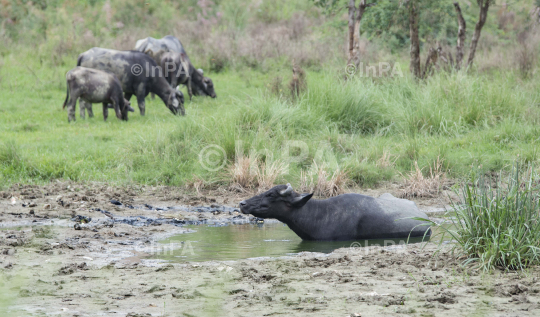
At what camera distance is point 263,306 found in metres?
4.38

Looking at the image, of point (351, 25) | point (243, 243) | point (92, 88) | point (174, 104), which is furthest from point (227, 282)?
point (351, 25)

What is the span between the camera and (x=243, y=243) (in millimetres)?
7113

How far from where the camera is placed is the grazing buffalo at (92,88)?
44.4 ft

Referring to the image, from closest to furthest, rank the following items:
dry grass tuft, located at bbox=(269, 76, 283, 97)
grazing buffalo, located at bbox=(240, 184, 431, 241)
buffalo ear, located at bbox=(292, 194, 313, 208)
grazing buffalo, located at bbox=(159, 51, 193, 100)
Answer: buffalo ear, located at bbox=(292, 194, 313, 208) < grazing buffalo, located at bbox=(240, 184, 431, 241) < dry grass tuft, located at bbox=(269, 76, 283, 97) < grazing buffalo, located at bbox=(159, 51, 193, 100)

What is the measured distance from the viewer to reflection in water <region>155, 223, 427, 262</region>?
6.40 metres

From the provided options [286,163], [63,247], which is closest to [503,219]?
[63,247]

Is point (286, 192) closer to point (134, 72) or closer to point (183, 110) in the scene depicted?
point (183, 110)

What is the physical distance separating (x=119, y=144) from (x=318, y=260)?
6.68m

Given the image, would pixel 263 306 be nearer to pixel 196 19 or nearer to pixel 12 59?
pixel 12 59

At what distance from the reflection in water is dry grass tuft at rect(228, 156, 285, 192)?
135 cm

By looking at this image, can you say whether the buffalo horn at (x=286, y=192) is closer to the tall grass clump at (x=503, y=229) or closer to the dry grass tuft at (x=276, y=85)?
the tall grass clump at (x=503, y=229)

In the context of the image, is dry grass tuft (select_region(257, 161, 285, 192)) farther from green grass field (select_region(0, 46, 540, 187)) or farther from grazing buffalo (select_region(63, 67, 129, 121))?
grazing buffalo (select_region(63, 67, 129, 121))

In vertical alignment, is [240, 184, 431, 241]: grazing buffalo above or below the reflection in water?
above

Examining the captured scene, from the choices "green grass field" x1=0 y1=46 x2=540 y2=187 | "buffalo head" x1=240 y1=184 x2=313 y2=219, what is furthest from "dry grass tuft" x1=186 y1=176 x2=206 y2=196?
"buffalo head" x1=240 y1=184 x2=313 y2=219
